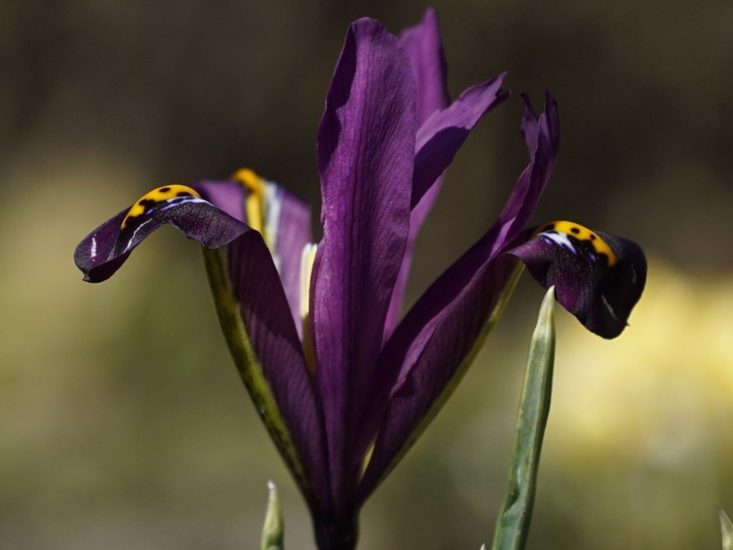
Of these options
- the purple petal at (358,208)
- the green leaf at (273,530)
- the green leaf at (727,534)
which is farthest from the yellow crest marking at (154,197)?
the green leaf at (727,534)

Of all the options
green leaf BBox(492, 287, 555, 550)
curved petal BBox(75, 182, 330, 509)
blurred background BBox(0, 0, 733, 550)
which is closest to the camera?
green leaf BBox(492, 287, 555, 550)

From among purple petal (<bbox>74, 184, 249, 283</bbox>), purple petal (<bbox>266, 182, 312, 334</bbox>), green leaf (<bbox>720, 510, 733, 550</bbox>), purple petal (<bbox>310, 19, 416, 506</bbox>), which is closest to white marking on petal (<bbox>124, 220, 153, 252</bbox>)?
purple petal (<bbox>74, 184, 249, 283</bbox>)

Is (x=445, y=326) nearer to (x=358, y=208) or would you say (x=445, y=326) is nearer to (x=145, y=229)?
(x=358, y=208)

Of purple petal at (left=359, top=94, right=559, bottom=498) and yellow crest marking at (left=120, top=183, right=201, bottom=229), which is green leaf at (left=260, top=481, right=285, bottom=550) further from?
yellow crest marking at (left=120, top=183, right=201, bottom=229)

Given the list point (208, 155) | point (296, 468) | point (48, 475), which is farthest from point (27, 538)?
point (296, 468)

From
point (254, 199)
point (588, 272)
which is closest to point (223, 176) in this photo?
point (254, 199)

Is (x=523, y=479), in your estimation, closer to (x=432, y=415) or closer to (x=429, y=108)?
(x=432, y=415)

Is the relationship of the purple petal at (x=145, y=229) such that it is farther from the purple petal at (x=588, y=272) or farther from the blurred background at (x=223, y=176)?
the blurred background at (x=223, y=176)

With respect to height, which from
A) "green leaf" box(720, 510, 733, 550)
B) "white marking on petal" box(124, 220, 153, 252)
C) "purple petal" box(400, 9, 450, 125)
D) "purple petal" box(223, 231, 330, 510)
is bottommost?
"green leaf" box(720, 510, 733, 550)
